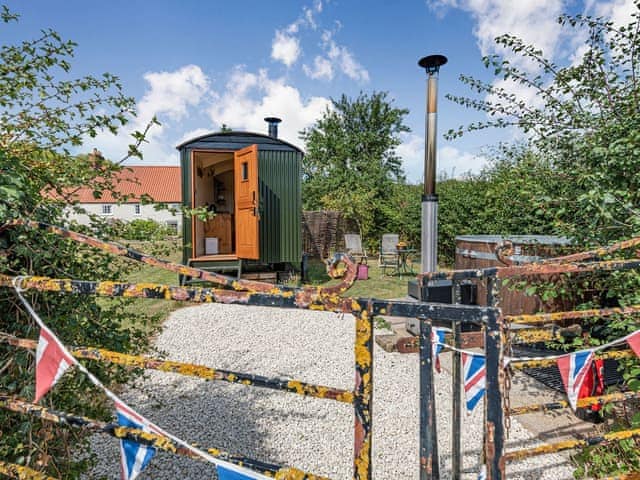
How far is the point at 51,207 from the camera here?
1403mm

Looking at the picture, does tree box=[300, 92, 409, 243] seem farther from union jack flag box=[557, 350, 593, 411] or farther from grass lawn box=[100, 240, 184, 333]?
union jack flag box=[557, 350, 593, 411]

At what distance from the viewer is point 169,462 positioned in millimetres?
2299

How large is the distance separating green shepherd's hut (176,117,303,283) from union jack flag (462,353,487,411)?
580 centimetres

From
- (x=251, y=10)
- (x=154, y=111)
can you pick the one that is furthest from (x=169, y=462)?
(x=251, y=10)

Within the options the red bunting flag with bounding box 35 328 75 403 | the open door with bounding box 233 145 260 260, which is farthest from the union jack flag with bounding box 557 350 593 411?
the open door with bounding box 233 145 260 260

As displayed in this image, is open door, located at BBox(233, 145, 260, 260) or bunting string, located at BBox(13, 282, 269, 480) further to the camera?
open door, located at BBox(233, 145, 260, 260)

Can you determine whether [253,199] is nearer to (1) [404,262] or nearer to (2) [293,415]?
(1) [404,262]

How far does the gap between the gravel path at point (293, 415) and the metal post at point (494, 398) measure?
1.70 metres

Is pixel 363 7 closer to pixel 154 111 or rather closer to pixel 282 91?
pixel 154 111

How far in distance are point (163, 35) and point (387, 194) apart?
42.4 ft

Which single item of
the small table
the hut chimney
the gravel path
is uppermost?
the hut chimney

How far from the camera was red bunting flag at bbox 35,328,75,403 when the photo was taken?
924 mm

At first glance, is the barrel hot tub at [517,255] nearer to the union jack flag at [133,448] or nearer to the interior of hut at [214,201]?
the union jack flag at [133,448]

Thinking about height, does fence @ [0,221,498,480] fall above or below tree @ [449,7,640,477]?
below
